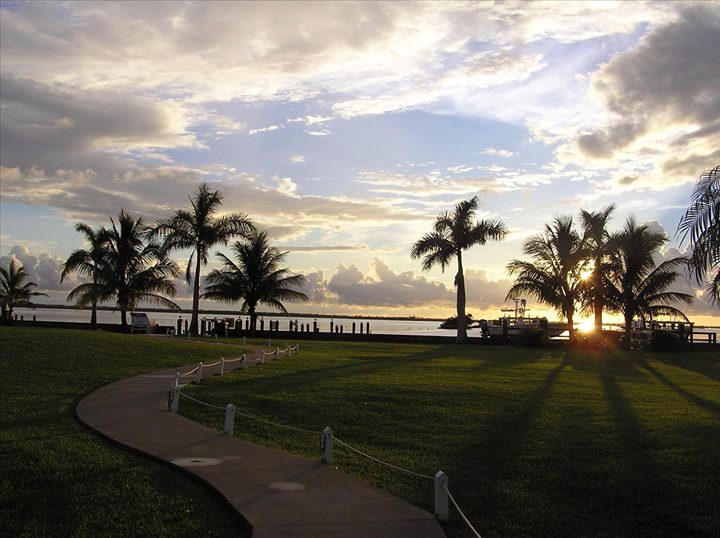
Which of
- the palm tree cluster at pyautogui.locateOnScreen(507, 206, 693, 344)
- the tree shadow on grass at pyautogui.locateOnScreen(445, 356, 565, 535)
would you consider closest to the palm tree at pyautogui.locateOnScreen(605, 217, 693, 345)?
the palm tree cluster at pyautogui.locateOnScreen(507, 206, 693, 344)

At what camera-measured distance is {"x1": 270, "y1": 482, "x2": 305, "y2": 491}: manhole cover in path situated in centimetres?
789

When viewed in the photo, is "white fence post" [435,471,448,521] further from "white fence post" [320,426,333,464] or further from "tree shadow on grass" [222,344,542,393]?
"tree shadow on grass" [222,344,542,393]

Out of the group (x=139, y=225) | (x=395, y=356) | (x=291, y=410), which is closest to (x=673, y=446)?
(x=291, y=410)

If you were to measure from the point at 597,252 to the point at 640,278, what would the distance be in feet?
8.66

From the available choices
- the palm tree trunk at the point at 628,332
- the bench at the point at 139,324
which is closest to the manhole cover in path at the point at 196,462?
the palm tree trunk at the point at 628,332

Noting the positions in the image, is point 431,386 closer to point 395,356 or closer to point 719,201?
→ point 719,201

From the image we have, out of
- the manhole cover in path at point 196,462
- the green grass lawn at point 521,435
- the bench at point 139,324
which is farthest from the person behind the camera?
the bench at point 139,324

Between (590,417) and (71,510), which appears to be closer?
(71,510)

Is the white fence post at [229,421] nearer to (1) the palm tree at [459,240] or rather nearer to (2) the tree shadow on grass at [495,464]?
(2) the tree shadow on grass at [495,464]

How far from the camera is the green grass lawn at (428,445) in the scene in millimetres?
7223

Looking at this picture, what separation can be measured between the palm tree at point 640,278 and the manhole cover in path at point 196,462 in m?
32.7

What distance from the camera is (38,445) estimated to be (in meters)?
9.79

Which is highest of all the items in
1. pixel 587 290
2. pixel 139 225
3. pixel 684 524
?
pixel 139 225

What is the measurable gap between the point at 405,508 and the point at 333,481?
4.18 ft
